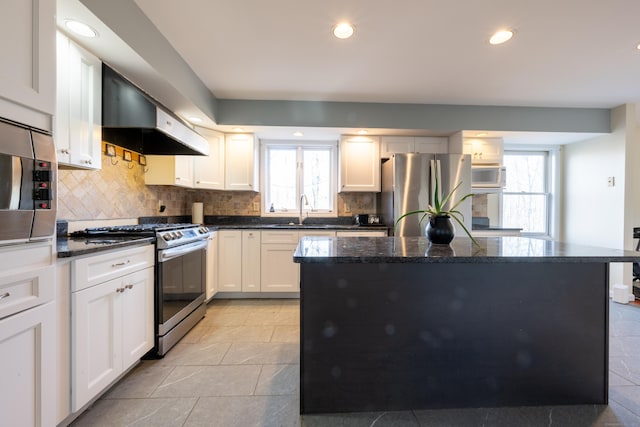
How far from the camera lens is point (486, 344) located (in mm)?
1543

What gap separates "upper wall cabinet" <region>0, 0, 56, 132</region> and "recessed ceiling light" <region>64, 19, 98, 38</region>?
404mm

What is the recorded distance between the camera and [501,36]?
6.76ft

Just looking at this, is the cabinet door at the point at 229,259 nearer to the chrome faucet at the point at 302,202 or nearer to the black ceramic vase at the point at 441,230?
the chrome faucet at the point at 302,202

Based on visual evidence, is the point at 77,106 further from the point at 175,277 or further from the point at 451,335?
the point at 451,335

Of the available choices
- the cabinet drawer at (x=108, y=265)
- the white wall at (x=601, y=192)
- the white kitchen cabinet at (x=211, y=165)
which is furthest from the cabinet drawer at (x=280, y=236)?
the white wall at (x=601, y=192)

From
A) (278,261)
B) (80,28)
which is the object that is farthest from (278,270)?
(80,28)

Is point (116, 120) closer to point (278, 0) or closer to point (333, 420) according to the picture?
point (278, 0)

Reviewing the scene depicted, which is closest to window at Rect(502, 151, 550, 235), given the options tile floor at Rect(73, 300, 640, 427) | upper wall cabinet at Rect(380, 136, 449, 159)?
upper wall cabinet at Rect(380, 136, 449, 159)

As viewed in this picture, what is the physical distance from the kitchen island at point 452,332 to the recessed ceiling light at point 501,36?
1.57 metres

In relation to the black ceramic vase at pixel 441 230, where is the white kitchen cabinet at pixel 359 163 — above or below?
above

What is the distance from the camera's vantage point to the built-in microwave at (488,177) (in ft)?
11.9

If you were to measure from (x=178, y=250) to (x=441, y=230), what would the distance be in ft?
6.54

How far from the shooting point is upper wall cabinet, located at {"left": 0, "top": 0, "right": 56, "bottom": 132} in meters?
1.01

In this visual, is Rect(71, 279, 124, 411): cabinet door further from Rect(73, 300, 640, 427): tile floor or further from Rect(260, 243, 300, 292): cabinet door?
Rect(260, 243, 300, 292): cabinet door
